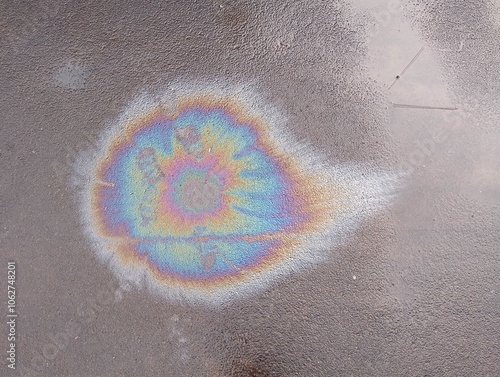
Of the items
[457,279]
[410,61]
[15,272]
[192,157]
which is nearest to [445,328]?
[457,279]

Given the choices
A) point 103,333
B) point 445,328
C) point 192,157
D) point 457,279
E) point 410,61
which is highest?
point 192,157

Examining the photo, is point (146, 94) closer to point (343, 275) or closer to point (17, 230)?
point (17, 230)

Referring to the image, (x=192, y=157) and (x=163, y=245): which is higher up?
(x=192, y=157)

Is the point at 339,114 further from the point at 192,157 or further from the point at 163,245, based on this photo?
the point at 163,245
